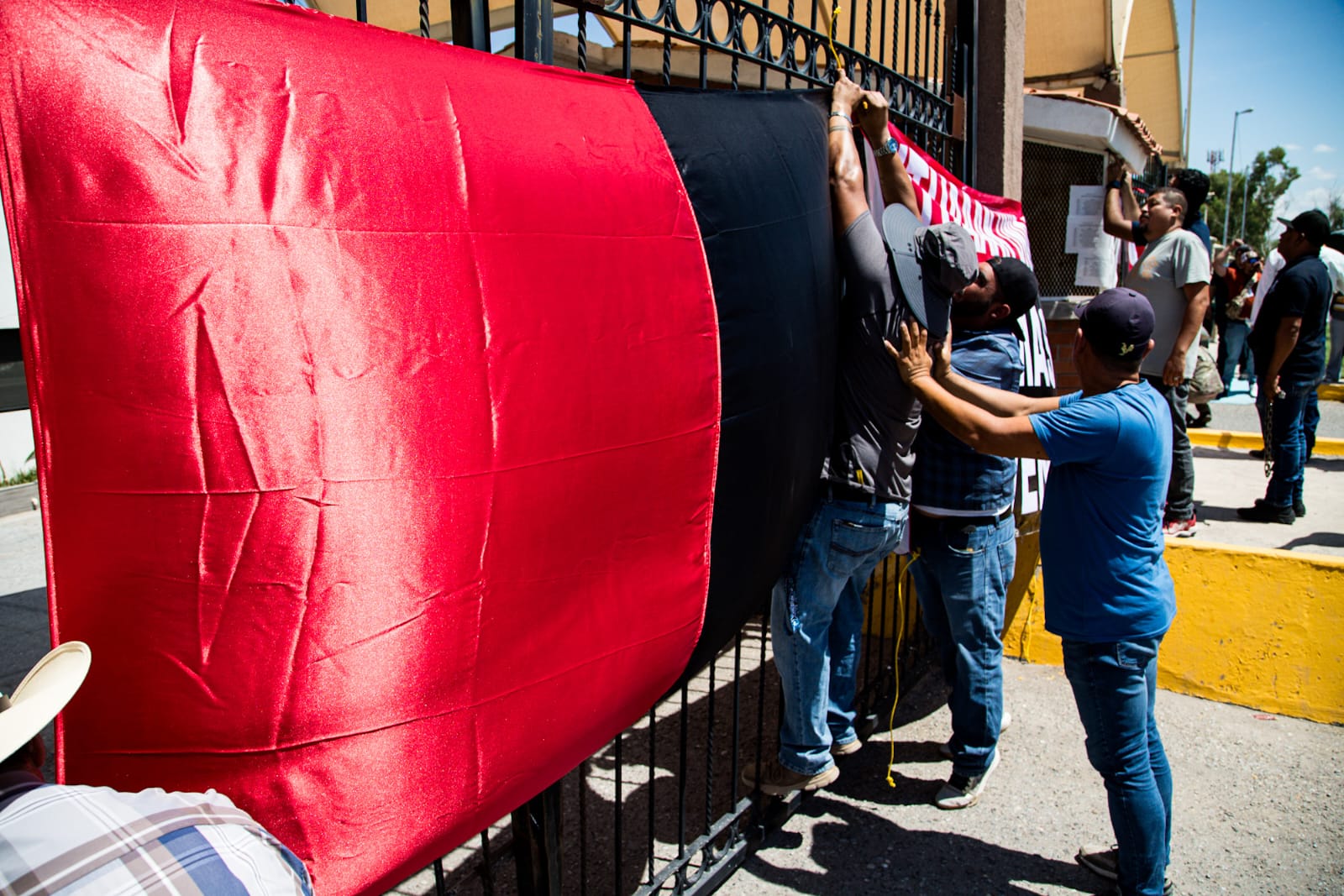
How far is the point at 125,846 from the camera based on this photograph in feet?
3.26

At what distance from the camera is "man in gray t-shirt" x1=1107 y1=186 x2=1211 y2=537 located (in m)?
4.65

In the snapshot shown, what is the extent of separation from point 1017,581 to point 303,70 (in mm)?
3975

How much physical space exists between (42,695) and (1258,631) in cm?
427

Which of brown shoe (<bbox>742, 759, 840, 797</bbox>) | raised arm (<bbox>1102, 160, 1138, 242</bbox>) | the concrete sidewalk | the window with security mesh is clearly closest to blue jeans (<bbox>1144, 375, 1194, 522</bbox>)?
raised arm (<bbox>1102, 160, 1138, 242</bbox>)

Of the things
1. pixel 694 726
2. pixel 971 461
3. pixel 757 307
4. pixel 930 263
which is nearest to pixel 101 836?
pixel 757 307

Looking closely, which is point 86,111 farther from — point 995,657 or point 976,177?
point 976,177

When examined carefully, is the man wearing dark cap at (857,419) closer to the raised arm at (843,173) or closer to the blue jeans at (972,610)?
the raised arm at (843,173)

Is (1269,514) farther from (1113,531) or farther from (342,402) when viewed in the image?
(342,402)

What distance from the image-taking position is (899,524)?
272 cm

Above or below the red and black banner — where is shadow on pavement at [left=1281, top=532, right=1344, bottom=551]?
below

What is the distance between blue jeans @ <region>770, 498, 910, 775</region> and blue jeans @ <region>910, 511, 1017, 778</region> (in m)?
0.28

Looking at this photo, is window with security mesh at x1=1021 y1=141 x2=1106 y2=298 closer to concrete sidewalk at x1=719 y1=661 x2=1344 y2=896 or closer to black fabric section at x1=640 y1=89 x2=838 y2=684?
concrete sidewalk at x1=719 y1=661 x2=1344 y2=896

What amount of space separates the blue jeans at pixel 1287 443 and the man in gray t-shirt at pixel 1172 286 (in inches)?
44.5

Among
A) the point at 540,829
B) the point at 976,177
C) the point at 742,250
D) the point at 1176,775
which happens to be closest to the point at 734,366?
the point at 742,250
